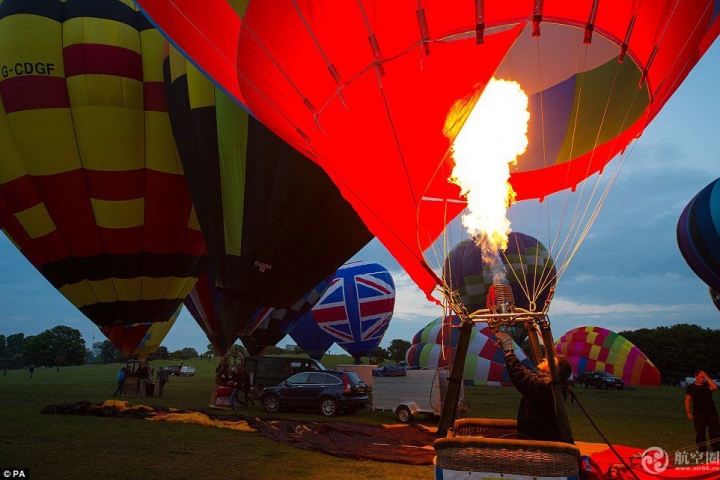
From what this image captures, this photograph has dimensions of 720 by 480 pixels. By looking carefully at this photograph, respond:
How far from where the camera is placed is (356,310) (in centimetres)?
2623

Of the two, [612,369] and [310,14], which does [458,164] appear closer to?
[310,14]

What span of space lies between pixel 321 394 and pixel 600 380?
18031 mm

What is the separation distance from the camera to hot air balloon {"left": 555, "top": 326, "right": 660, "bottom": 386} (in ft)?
92.7

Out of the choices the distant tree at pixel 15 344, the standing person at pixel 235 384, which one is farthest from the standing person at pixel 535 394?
the distant tree at pixel 15 344

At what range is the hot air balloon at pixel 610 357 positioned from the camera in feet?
92.7

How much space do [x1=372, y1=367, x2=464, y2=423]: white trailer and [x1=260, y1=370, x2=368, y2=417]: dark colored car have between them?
542 mm

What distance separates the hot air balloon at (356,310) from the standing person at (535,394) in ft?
74.2

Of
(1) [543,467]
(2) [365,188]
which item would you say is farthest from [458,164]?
(1) [543,467]

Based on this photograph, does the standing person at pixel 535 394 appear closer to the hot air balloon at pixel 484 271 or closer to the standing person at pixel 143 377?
the standing person at pixel 143 377

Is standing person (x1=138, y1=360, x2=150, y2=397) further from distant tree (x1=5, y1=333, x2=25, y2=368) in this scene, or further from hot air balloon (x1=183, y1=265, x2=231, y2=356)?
distant tree (x1=5, y1=333, x2=25, y2=368)

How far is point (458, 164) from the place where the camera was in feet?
19.1

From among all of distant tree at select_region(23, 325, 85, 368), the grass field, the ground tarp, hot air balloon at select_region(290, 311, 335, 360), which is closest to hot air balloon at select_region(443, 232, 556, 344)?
hot air balloon at select_region(290, 311, 335, 360)

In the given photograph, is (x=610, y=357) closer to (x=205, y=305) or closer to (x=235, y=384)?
(x=205, y=305)

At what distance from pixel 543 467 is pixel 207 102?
9.38m
